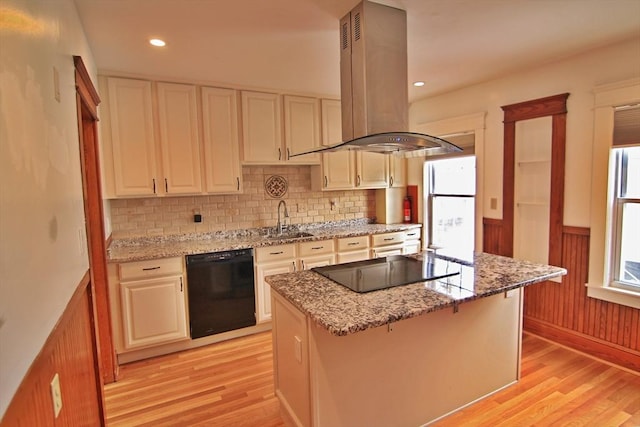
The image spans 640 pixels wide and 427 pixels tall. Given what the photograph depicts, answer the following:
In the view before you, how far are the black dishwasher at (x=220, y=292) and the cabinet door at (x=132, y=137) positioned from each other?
0.85 m

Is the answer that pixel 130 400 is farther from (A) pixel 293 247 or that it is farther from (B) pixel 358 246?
(B) pixel 358 246

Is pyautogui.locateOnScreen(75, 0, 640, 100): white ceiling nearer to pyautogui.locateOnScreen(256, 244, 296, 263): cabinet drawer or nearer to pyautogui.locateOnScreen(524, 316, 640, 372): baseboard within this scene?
pyautogui.locateOnScreen(256, 244, 296, 263): cabinet drawer

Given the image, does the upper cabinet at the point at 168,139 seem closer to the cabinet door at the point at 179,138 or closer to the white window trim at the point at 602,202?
the cabinet door at the point at 179,138

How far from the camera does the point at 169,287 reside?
10.1 feet

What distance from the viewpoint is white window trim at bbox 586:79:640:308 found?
2.73 meters

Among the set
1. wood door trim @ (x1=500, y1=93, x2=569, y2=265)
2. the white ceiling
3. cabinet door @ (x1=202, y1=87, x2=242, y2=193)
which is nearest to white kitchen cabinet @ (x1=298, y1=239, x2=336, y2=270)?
cabinet door @ (x1=202, y1=87, x2=242, y2=193)

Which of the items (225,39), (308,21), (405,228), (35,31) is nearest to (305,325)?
(35,31)

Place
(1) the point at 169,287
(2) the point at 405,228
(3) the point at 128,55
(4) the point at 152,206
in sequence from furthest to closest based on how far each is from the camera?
1. (2) the point at 405,228
2. (4) the point at 152,206
3. (1) the point at 169,287
4. (3) the point at 128,55

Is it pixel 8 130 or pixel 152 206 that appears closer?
pixel 8 130

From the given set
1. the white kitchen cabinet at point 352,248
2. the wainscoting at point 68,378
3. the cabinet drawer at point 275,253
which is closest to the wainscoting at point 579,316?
the white kitchen cabinet at point 352,248

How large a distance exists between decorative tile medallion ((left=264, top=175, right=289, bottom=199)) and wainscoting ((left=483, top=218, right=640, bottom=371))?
277 cm

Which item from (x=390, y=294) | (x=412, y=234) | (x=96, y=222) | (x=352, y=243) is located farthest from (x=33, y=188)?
(x=412, y=234)

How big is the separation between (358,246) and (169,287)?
6.56ft

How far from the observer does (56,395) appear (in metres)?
1.13
